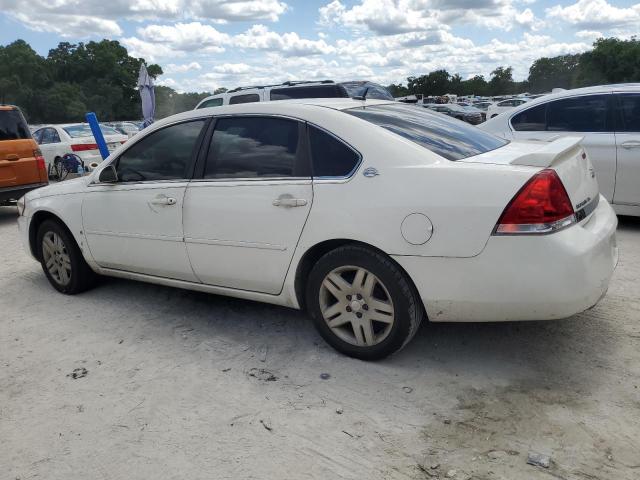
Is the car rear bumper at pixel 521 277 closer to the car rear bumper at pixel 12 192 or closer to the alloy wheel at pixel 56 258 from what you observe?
the alloy wheel at pixel 56 258

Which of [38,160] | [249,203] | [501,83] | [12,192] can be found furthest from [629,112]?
[501,83]

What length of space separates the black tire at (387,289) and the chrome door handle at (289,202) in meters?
0.34

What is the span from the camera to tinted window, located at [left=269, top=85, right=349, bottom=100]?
396 inches

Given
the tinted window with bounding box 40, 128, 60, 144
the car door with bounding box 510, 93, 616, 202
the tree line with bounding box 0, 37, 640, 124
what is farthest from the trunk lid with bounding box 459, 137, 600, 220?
the tree line with bounding box 0, 37, 640, 124

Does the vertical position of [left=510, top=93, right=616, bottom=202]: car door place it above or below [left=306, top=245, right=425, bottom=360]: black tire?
above

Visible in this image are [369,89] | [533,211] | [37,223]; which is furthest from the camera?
[369,89]

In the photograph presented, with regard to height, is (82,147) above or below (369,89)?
below

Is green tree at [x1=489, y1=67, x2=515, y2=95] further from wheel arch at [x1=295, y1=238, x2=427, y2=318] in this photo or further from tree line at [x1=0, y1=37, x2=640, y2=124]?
wheel arch at [x1=295, y1=238, x2=427, y2=318]

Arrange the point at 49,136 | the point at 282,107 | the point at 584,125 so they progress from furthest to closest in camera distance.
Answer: the point at 49,136 < the point at 584,125 < the point at 282,107

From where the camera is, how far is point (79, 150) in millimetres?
13930

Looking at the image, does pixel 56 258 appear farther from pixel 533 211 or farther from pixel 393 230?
pixel 533 211

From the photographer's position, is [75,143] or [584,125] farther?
[75,143]

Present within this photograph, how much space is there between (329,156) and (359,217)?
46 cm

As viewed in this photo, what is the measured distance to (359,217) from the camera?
10.3 ft
